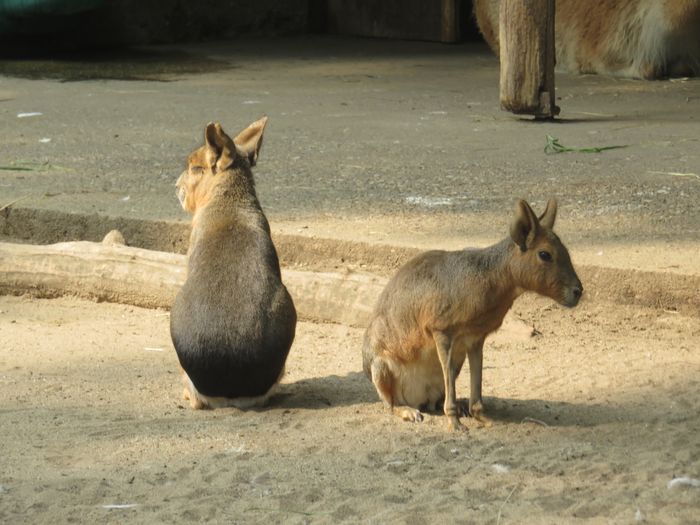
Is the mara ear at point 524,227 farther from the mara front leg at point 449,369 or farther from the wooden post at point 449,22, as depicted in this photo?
the wooden post at point 449,22

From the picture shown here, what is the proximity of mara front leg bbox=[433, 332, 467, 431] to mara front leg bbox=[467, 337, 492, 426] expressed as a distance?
0.16 feet

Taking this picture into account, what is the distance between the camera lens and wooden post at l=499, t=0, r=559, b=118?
8.92 metres

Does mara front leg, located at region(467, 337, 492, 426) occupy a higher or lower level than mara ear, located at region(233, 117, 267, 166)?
lower

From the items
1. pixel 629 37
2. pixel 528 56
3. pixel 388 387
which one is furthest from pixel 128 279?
pixel 629 37

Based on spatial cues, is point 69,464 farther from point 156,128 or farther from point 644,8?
point 644,8

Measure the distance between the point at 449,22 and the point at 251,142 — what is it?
1034 cm

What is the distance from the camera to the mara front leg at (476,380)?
4.21 metres

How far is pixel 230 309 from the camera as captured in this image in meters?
4.42

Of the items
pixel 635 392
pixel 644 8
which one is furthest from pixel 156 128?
pixel 635 392

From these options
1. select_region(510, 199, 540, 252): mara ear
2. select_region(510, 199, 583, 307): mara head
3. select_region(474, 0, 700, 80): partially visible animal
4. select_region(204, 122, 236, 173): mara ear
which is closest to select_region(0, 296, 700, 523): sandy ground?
select_region(510, 199, 583, 307): mara head

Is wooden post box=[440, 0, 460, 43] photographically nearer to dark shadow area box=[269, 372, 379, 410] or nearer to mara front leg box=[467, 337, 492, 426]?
dark shadow area box=[269, 372, 379, 410]

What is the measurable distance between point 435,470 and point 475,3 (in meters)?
10.00

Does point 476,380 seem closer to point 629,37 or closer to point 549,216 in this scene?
point 549,216

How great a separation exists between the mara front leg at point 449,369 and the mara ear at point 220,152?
1.17m
